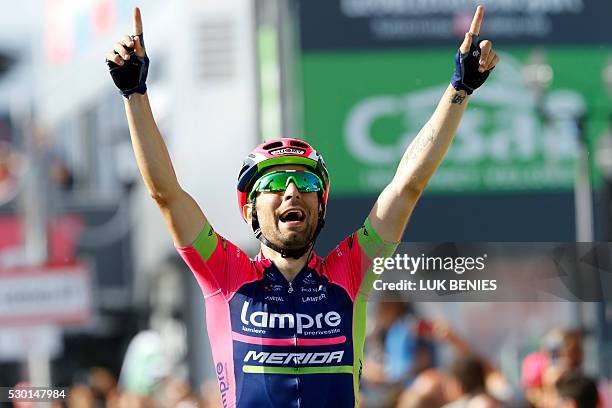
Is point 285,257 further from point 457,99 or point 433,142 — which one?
point 457,99

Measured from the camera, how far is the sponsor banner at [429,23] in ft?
57.1

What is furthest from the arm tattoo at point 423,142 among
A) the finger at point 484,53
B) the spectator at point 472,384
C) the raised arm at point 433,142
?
the spectator at point 472,384

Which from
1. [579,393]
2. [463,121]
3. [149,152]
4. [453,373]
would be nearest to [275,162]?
[149,152]

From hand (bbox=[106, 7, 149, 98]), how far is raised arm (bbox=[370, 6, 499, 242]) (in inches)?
37.4

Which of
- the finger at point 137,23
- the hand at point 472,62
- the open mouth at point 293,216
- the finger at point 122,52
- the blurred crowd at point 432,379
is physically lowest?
the blurred crowd at point 432,379

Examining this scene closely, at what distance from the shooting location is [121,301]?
2316 centimetres

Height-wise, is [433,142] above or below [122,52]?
below

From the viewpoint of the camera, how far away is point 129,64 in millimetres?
5027

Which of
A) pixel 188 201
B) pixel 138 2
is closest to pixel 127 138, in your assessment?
pixel 138 2

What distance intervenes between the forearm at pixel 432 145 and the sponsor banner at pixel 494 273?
1.22 m

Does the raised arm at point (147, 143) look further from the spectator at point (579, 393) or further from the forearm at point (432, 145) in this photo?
the spectator at point (579, 393)

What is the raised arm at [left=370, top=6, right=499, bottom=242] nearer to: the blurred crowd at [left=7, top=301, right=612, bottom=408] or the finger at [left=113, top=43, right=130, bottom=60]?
the finger at [left=113, top=43, right=130, bottom=60]

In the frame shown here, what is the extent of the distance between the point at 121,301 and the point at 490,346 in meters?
11.4

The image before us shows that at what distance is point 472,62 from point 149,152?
45.8 inches
